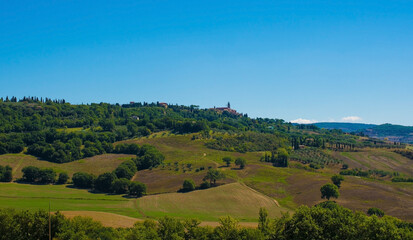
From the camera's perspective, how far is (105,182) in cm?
12294

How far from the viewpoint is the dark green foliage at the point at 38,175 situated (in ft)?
423

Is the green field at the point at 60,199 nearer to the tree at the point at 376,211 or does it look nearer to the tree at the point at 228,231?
the tree at the point at 228,231

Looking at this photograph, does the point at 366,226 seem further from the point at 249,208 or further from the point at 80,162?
the point at 80,162

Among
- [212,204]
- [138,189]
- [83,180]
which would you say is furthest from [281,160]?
[83,180]

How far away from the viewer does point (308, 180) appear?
12188cm

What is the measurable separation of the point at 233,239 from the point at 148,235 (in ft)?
51.9

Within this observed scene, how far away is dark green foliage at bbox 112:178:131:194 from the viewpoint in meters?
118

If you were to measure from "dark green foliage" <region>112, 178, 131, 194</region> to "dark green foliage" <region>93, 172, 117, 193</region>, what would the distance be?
3067mm

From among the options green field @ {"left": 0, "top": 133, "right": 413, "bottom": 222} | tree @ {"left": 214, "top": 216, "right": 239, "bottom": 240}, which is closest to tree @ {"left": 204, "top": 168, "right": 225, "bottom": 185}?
green field @ {"left": 0, "top": 133, "right": 413, "bottom": 222}

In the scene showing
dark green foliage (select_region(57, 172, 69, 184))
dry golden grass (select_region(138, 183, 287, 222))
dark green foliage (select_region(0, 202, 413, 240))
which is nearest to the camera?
dark green foliage (select_region(0, 202, 413, 240))

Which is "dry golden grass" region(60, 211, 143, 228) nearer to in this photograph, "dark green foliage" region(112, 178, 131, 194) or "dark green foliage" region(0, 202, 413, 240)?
"dark green foliage" region(0, 202, 413, 240)

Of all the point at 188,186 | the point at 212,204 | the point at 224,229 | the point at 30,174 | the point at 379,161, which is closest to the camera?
the point at 224,229

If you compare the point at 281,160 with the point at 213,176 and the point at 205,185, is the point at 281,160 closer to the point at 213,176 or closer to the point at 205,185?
the point at 213,176

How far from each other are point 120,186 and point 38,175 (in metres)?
41.8
